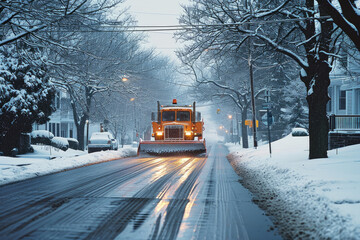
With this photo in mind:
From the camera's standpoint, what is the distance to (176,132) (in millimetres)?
23828

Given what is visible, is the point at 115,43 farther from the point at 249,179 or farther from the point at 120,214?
the point at 120,214

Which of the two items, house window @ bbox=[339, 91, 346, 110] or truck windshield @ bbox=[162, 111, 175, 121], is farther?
house window @ bbox=[339, 91, 346, 110]

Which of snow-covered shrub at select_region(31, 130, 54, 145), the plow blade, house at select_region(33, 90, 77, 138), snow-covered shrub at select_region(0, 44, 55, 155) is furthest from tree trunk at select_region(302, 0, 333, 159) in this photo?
house at select_region(33, 90, 77, 138)

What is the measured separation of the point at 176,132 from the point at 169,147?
73.2 inches

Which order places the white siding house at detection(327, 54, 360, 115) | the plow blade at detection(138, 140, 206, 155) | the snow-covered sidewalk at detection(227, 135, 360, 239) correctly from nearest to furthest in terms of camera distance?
the snow-covered sidewalk at detection(227, 135, 360, 239), the plow blade at detection(138, 140, 206, 155), the white siding house at detection(327, 54, 360, 115)

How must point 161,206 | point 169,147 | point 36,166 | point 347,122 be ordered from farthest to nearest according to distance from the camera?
point 347,122
point 169,147
point 36,166
point 161,206

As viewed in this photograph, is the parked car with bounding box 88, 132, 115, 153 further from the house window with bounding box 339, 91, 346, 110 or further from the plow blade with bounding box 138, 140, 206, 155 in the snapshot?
the house window with bounding box 339, 91, 346, 110

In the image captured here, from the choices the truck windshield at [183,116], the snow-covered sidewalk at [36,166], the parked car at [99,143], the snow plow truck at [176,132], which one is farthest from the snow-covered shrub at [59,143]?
the truck windshield at [183,116]

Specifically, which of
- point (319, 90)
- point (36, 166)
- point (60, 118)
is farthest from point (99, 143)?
point (319, 90)

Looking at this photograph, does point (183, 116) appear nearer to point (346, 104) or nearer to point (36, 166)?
point (36, 166)

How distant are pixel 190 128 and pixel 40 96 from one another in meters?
9.31

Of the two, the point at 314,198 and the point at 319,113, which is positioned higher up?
the point at 319,113

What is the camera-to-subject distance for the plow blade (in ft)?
72.6

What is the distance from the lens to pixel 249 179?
1208 cm
